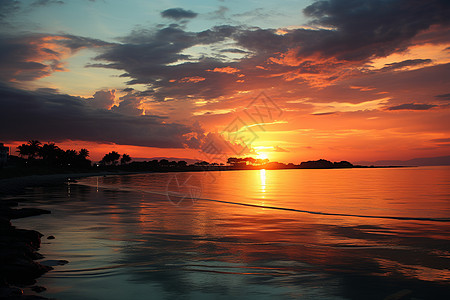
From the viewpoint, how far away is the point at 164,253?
13.7 meters

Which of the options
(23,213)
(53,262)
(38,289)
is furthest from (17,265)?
(23,213)

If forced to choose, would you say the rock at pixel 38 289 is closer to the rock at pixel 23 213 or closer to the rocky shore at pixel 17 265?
the rocky shore at pixel 17 265

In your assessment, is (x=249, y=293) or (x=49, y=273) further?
(x=49, y=273)

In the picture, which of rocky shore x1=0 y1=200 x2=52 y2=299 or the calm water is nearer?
rocky shore x1=0 y1=200 x2=52 y2=299

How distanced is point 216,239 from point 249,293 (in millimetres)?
7758

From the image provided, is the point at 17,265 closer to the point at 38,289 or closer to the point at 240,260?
the point at 38,289

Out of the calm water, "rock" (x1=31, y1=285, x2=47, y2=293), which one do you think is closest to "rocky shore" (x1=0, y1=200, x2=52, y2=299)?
"rock" (x1=31, y1=285, x2=47, y2=293)

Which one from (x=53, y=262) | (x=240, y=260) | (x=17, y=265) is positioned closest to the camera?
(x=17, y=265)

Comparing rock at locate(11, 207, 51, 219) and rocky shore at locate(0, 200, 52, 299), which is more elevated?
rocky shore at locate(0, 200, 52, 299)

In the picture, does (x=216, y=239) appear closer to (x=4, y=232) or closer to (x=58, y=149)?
(x=4, y=232)

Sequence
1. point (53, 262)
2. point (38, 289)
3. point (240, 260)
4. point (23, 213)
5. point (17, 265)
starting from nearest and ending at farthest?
point (38, 289)
point (17, 265)
point (53, 262)
point (240, 260)
point (23, 213)

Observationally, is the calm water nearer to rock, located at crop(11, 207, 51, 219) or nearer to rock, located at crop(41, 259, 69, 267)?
rock, located at crop(41, 259, 69, 267)

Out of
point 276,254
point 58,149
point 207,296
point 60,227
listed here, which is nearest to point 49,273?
point 207,296

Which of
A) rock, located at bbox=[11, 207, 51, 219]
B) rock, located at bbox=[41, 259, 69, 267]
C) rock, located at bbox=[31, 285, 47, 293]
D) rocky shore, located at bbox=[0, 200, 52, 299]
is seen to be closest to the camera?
rocky shore, located at bbox=[0, 200, 52, 299]
